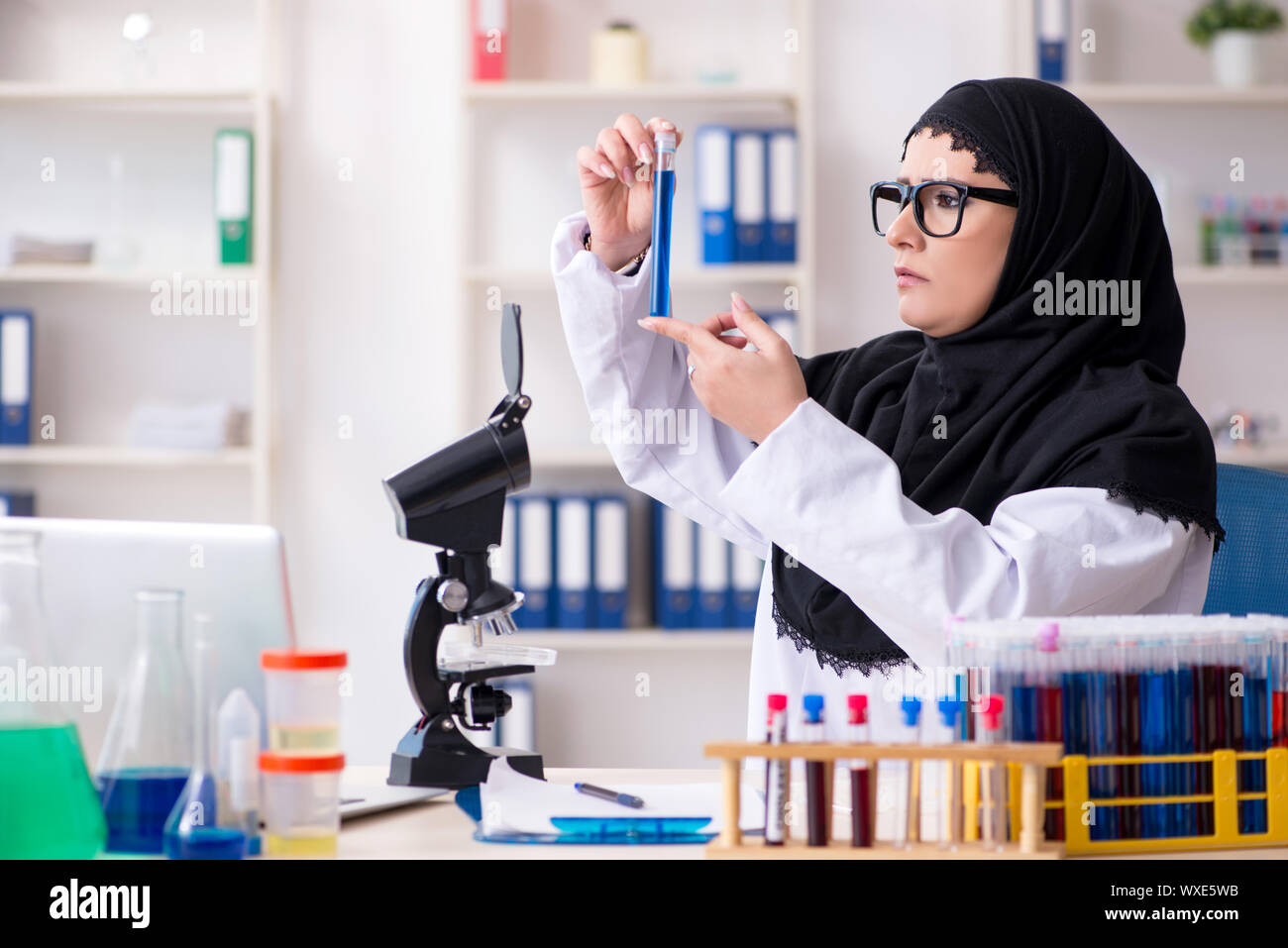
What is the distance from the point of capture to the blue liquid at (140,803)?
36.3 inches

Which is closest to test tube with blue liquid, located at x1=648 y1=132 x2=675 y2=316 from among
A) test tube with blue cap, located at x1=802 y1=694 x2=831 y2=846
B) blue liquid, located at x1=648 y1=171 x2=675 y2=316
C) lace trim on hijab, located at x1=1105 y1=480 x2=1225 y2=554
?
blue liquid, located at x1=648 y1=171 x2=675 y2=316

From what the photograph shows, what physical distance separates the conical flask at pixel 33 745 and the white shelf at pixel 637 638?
1.98 metres

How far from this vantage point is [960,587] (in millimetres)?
1157

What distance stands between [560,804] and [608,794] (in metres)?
0.06

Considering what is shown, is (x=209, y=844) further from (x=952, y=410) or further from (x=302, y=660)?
(x=952, y=410)

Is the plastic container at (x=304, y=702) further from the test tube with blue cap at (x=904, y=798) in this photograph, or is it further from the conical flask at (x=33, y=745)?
the test tube with blue cap at (x=904, y=798)

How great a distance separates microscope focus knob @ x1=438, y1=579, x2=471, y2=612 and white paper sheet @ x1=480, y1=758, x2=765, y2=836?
0.14 meters

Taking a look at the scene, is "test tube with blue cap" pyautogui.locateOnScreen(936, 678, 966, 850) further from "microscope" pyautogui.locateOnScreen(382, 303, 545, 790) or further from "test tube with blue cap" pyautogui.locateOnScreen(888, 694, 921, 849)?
"microscope" pyautogui.locateOnScreen(382, 303, 545, 790)

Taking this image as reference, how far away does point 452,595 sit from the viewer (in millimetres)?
1091

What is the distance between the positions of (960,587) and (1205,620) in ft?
0.83
